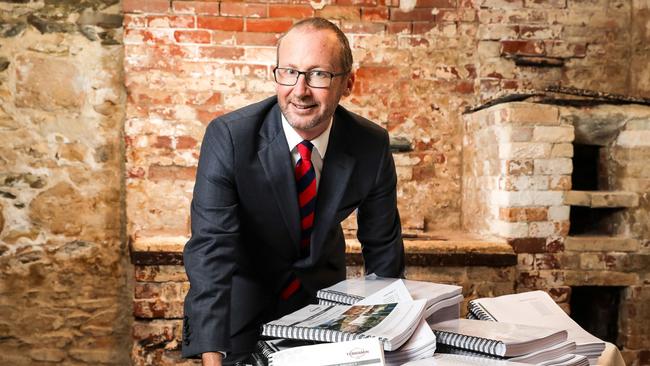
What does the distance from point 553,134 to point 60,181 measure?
2454mm

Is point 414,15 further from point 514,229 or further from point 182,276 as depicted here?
point 182,276

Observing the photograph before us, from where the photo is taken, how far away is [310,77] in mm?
1499

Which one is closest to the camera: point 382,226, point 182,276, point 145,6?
point 382,226

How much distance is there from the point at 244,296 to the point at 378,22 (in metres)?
1.93

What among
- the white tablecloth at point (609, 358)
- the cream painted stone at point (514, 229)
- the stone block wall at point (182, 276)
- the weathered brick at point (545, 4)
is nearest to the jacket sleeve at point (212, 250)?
the white tablecloth at point (609, 358)

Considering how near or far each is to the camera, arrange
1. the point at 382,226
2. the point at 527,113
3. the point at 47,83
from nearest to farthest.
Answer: the point at 382,226 < the point at 527,113 < the point at 47,83

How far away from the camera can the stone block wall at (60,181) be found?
3.10 meters

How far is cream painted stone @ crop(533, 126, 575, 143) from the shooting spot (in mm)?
2787

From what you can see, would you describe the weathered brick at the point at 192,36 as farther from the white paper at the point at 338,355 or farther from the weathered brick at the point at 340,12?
the white paper at the point at 338,355

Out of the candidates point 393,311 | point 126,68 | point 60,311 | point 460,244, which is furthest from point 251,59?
point 393,311

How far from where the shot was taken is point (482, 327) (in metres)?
1.43

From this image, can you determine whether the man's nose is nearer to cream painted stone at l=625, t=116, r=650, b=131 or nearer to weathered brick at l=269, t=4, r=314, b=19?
weathered brick at l=269, t=4, r=314, b=19

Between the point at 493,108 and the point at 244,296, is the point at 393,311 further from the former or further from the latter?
the point at 493,108

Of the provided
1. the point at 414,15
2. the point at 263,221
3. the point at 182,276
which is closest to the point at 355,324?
the point at 263,221
